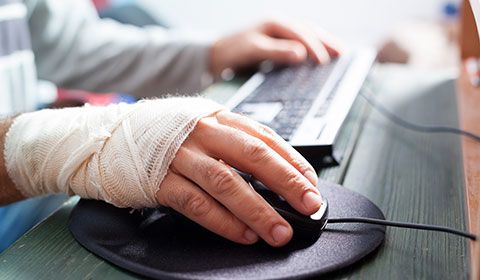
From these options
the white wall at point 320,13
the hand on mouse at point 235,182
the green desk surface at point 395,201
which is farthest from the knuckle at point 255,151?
the white wall at point 320,13

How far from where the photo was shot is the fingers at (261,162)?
1.48ft

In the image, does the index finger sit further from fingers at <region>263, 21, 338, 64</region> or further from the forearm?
the forearm

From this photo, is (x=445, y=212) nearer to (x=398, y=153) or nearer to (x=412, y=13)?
(x=398, y=153)

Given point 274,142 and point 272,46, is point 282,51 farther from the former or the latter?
point 274,142

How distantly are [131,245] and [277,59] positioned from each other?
57cm

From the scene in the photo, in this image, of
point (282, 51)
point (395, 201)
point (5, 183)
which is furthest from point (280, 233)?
point (282, 51)

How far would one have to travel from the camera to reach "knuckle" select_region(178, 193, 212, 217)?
46 cm

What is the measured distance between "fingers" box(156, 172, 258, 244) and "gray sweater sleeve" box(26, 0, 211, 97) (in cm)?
57

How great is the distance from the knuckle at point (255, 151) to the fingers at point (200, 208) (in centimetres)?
4

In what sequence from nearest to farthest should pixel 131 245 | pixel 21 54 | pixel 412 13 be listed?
pixel 131 245
pixel 21 54
pixel 412 13

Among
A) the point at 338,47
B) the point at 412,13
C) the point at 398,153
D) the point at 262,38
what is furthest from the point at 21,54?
the point at 412,13

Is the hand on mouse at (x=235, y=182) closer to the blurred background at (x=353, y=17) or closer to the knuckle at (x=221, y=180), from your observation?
the knuckle at (x=221, y=180)

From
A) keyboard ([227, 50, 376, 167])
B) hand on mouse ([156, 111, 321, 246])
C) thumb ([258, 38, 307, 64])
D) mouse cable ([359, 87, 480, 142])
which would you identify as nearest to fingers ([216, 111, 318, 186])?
hand on mouse ([156, 111, 321, 246])

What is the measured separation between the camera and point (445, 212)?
0.51 metres
